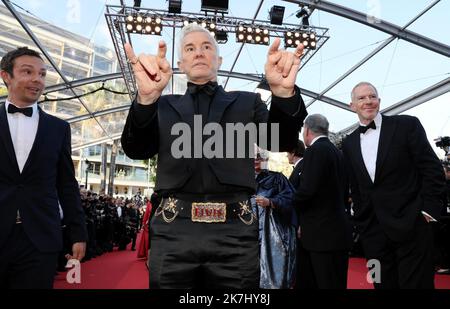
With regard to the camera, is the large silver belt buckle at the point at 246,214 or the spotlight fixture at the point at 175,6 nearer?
the large silver belt buckle at the point at 246,214

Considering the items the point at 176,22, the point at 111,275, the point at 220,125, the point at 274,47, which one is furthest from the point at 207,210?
the point at 176,22

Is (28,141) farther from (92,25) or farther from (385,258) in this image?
(92,25)

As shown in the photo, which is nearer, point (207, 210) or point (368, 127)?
point (207, 210)

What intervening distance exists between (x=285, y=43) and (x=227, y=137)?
10.4 meters

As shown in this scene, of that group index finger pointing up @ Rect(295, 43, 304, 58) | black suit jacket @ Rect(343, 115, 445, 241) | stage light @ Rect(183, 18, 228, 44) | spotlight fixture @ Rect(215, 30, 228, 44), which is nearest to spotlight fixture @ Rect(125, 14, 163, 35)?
stage light @ Rect(183, 18, 228, 44)

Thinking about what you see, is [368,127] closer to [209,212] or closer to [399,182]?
[399,182]

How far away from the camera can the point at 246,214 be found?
178 centimetres

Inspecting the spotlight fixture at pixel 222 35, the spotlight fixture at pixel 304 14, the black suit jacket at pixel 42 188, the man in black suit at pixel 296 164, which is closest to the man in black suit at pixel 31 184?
the black suit jacket at pixel 42 188

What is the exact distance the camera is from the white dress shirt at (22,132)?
253 cm

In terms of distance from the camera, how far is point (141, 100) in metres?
1.72

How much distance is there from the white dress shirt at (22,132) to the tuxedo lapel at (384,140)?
8.27 ft

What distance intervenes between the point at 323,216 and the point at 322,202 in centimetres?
13

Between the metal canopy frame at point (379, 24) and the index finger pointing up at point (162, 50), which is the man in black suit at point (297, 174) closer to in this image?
the index finger pointing up at point (162, 50)
